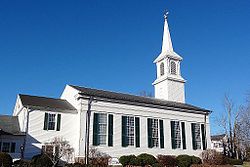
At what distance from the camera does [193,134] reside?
38.4 m

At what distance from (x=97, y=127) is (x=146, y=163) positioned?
6663 mm

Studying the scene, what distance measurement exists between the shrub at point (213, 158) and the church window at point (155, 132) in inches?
220

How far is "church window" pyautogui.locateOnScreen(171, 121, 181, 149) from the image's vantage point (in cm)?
3609

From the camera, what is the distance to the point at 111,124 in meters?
31.8

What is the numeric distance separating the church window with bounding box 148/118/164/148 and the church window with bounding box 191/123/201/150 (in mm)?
5628

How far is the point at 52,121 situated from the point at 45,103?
7.54ft

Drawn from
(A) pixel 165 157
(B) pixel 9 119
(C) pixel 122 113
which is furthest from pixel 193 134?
(B) pixel 9 119

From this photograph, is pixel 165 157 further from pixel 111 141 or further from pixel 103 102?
pixel 103 102

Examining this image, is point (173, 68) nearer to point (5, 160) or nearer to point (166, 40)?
point (166, 40)

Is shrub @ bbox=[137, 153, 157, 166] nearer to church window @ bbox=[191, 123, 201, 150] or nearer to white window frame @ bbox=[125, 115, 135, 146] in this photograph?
white window frame @ bbox=[125, 115, 135, 146]

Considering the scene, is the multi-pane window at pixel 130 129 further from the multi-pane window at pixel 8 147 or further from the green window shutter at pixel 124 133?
the multi-pane window at pixel 8 147

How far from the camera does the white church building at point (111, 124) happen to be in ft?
94.3

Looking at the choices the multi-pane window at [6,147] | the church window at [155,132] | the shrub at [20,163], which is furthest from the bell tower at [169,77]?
the shrub at [20,163]

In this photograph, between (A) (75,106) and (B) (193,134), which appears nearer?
(A) (75,106)
